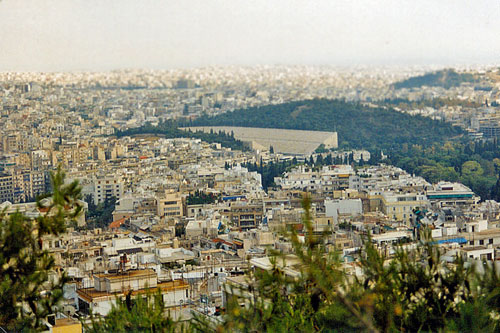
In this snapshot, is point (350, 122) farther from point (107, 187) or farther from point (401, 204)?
point (401, 204)

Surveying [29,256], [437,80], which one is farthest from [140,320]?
[437,80]

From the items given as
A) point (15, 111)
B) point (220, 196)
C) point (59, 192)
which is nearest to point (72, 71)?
point (15, 111)

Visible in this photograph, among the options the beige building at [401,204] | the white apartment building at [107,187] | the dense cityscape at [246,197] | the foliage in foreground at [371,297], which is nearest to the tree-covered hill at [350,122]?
the dense cityscape at [246,197]

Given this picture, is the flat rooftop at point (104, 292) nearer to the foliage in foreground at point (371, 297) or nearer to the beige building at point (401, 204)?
the foliage in foreground at point (371, 297)

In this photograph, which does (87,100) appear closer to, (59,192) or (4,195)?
(4,195)

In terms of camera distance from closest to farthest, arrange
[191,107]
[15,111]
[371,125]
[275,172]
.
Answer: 1. [275,172]
2. [15,111]
3. [371,125]
4. [191,107]
